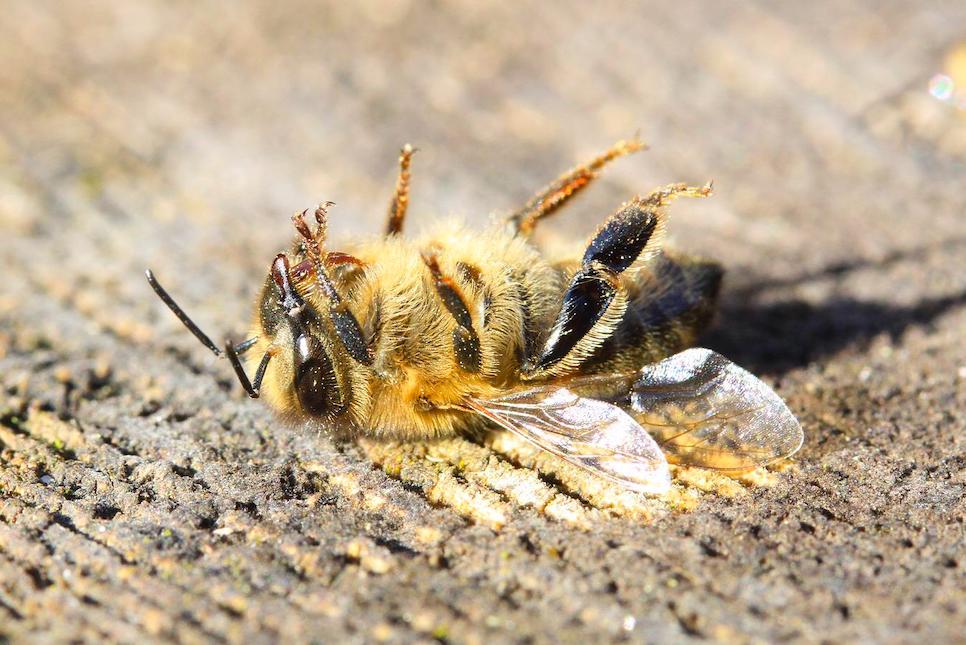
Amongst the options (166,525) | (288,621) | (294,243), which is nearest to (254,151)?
(294,243)

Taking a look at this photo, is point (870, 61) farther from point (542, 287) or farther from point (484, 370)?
point (484, 370)

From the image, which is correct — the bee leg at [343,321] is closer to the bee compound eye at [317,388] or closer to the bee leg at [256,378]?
the bee compound eye at [317,388]

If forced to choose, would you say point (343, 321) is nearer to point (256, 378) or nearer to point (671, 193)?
point (256, 378)

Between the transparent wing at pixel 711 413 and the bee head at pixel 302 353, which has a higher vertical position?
the transparent wing at pixel 711 413

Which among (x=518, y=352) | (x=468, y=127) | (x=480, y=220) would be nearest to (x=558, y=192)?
(x=480, y=220)

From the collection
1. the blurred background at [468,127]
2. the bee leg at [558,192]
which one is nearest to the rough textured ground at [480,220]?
the blurred background at [468,127]


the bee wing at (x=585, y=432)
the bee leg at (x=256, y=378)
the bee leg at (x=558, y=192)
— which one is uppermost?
the bee leg at (x=558, y=192)

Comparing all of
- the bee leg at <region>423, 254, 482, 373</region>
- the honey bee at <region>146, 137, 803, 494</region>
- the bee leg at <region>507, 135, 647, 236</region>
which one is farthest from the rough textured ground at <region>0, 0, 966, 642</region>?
the bee leg at <region>507, 135, 647, 236</region>
